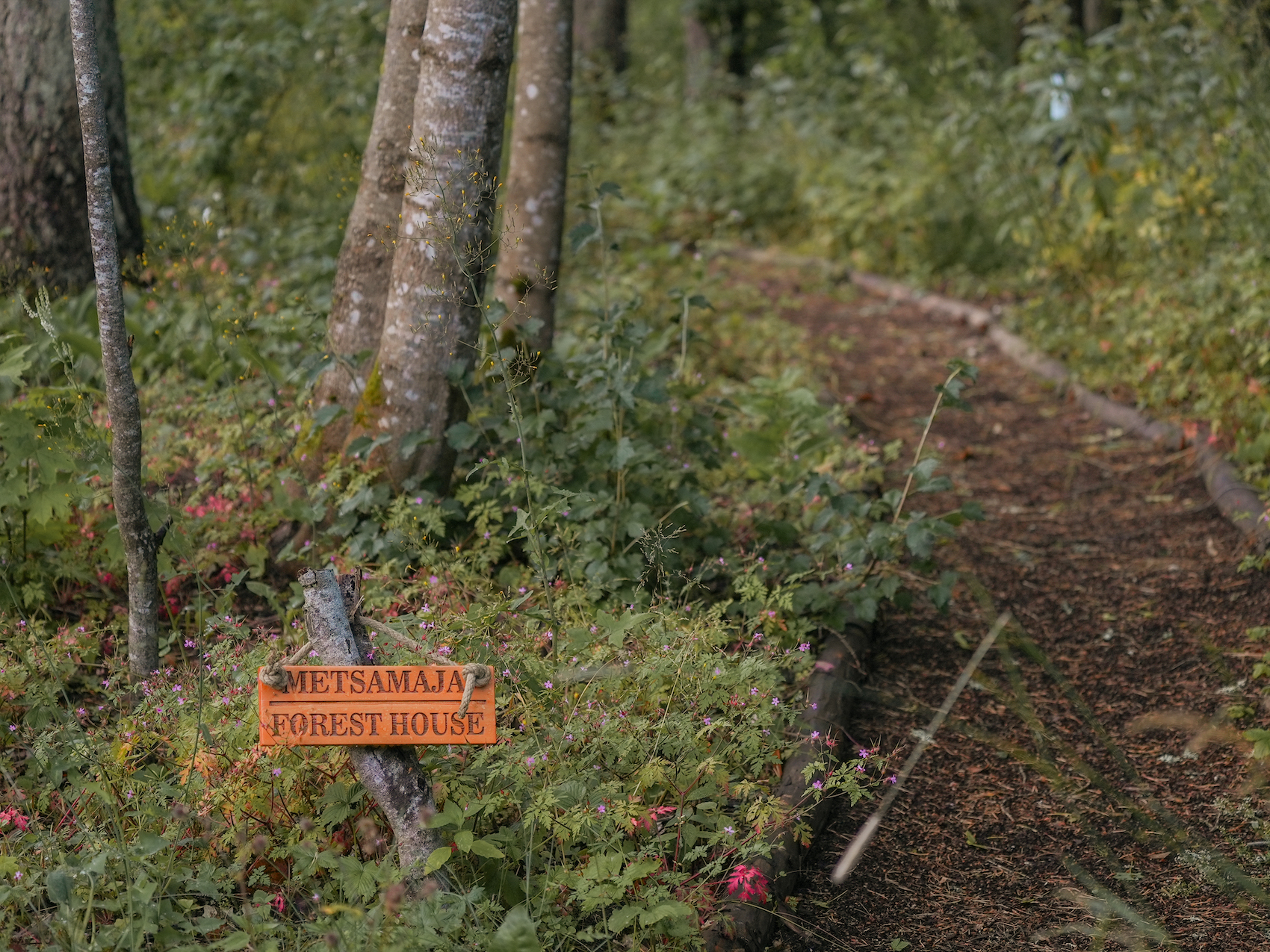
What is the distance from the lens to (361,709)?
2.04 meters

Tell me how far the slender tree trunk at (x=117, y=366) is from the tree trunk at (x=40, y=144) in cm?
260

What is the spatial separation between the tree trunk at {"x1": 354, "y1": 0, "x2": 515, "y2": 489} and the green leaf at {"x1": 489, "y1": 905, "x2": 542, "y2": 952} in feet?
5.93

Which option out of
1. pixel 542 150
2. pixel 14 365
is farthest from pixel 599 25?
pixel 14 365

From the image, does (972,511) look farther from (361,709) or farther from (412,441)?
(361,709)

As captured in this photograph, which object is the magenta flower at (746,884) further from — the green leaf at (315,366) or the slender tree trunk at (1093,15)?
the slender tree trunk at (1093,15)

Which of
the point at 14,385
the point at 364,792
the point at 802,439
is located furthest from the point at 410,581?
the point at 14,385

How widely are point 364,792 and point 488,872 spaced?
→ 303mm

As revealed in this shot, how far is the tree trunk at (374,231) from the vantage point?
3.79 meters

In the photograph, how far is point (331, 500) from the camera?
11.5 feet

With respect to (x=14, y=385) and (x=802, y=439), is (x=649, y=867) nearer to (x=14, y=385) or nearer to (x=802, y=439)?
(x=802, y=439)

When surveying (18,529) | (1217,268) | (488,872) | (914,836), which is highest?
(1217,268)

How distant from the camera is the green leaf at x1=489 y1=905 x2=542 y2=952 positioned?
1890mm

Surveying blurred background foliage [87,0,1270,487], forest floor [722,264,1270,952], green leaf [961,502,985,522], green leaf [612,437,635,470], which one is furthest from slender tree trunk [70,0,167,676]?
green leaf [961,502,985,522]

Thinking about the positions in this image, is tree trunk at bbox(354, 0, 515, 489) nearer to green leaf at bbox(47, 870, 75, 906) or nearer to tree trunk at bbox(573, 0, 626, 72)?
green leaf at bbox(47, 870, 75, 906)
